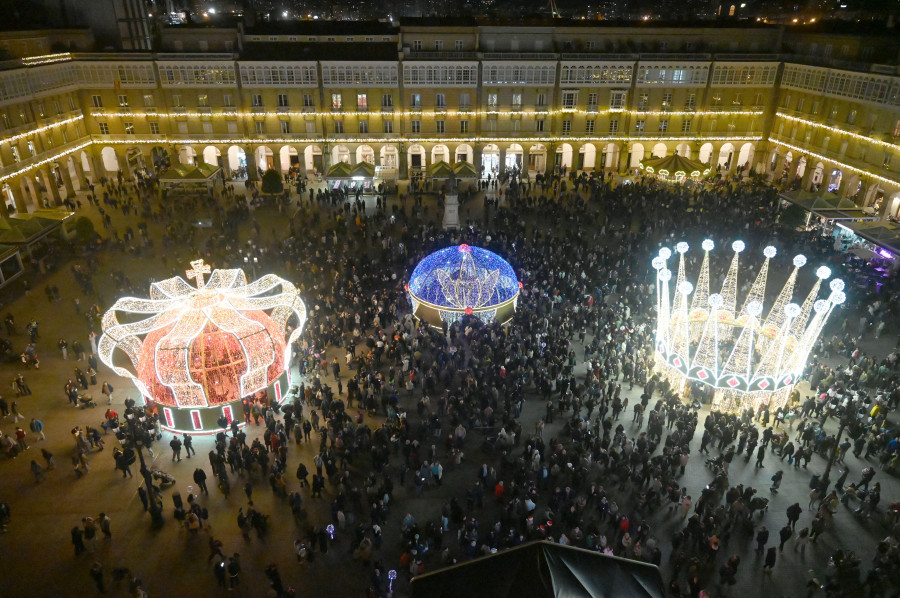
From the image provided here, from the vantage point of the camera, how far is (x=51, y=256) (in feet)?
107

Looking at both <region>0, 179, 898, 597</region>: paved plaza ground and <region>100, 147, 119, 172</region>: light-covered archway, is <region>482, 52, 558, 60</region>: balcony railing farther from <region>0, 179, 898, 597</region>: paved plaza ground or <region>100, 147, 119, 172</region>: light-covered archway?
<region>0, 179, 898, 597</region>: paved plaza ground

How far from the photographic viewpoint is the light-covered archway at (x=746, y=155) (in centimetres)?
5119

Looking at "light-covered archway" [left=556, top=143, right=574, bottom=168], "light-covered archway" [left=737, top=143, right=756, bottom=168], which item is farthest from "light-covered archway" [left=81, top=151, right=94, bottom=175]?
"light-covered archway" [left=737, top=143, right=756, bottom=168]

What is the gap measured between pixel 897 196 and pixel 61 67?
55.4 metres

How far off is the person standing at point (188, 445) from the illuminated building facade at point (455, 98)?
2997cm

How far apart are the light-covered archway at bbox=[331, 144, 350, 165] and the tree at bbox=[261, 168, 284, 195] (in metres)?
9.13

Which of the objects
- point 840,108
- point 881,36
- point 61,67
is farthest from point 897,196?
point 61,67

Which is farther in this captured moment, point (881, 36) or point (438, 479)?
point (881, 36)

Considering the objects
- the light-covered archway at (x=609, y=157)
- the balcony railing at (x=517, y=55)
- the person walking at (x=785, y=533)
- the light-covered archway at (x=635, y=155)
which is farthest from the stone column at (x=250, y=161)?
the person walking at (x=785, y=533)

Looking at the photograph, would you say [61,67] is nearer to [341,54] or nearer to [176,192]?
[176,192]

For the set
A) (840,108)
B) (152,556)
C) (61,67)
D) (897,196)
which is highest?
(61,67)

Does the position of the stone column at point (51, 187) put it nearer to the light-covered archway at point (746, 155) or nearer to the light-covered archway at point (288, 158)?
the light-covered archway at point (288, 158)

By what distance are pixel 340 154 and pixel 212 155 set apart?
10.1 meters

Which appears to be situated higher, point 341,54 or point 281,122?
point 341,54
